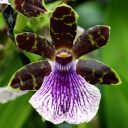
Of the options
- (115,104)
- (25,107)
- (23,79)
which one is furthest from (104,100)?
(23,79)

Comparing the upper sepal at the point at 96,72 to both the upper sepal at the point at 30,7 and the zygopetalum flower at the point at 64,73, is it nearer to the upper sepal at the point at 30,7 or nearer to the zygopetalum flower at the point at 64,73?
the zygopetalum flower at the point at 64,73

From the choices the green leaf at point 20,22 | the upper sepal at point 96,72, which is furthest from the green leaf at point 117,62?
the green leaf at point 20,22

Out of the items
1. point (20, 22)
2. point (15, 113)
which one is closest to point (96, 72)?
point (20, 22)

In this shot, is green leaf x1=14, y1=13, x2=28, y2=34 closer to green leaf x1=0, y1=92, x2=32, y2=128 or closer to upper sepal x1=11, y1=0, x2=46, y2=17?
upper sepal x1=11, y1=0, x2=46, y2=17

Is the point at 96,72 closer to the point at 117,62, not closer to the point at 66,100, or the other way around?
the point at 66,100

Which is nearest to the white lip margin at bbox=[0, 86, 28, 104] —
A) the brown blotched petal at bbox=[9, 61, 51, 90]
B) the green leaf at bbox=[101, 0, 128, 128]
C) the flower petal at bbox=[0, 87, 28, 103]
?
the flower petal at bbox=[0, 87, 28, 103]

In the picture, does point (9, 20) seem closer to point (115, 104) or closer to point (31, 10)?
point (31, 10)
